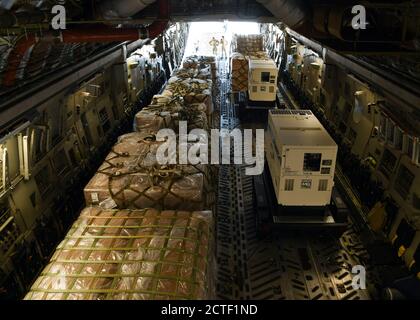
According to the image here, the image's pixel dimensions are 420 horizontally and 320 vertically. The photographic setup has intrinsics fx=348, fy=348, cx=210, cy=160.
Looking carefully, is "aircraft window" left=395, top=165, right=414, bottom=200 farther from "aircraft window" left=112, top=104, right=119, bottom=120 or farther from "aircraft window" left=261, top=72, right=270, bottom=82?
"aircraft window" left=112, top=104, right=119, bottom=120

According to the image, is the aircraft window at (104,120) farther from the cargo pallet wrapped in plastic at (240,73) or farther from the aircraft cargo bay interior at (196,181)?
the cargo pallet wrapped in plastic at (240,73)

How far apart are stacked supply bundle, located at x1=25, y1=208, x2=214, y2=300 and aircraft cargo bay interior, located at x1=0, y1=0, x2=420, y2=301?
0.02 metres

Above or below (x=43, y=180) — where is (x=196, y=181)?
above

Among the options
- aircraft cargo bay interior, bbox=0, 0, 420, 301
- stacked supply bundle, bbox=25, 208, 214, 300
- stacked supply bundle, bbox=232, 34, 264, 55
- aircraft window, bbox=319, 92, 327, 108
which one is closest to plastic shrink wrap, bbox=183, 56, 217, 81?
stacked supply bundle, bbox=232, 34, 264, 55

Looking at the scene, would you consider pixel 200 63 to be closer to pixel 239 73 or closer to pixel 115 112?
pixel 239 73

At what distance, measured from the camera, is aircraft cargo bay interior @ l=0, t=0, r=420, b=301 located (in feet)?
14.4

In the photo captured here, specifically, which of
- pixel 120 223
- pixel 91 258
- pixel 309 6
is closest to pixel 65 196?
pixel 120 223

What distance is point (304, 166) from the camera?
6.10 metres

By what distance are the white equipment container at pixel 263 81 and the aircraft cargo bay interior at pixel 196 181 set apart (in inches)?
154

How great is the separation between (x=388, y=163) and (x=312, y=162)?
2.00 m

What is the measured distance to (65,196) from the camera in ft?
23.9

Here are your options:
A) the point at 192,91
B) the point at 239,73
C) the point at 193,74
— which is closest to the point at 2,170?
the point at 192,91

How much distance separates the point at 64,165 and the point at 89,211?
2.90m

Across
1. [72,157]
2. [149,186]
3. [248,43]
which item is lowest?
[72,157]
